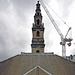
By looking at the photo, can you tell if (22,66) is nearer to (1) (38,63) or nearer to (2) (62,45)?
(1) (38,63)

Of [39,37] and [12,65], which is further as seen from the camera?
[39,37]

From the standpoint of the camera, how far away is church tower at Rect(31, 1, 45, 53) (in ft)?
171

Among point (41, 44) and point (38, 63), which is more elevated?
point (41, 44)

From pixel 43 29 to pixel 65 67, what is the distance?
2592 centimetres

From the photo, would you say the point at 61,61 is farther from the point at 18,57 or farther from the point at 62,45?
the point at 62,45

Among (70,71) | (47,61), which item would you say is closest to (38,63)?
(47,61)

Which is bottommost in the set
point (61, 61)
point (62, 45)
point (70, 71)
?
point (70, 71)

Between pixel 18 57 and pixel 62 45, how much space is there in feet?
170

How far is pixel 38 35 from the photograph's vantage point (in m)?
53.8

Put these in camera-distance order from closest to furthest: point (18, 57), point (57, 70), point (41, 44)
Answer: point (57, 70) → point (18, 57) → point (41, 44)


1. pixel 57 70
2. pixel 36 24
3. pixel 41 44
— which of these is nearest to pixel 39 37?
pixel 41 44

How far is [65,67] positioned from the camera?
31.8 m

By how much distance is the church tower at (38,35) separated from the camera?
171 ft

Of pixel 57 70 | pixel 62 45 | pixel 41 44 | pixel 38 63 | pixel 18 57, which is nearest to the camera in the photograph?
pixel 57 70
